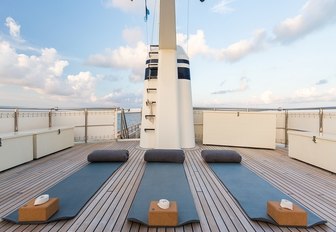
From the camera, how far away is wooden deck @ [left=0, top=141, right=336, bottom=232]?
6.55 feet

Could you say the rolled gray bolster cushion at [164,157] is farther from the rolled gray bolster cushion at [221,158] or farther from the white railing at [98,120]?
the white railing at [98,120]

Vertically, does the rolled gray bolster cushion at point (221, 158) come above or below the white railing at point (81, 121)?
below

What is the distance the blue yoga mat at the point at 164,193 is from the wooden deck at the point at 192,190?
3.4 inches

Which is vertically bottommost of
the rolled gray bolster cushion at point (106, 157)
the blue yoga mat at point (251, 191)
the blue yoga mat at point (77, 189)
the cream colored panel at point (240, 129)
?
the blue yoga mat at point (77, 189)

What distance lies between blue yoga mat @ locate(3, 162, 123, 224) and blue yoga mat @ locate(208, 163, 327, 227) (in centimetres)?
187

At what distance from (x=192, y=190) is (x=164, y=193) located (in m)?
0.47

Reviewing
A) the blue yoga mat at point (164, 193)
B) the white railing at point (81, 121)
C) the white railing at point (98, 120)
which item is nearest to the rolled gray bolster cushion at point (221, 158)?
the blue yoga mat at point (164, 193)

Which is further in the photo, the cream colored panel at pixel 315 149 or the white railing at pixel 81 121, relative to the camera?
the white railing at pixel 81 121

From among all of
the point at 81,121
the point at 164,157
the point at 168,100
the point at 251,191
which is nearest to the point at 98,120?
the point at 81,121

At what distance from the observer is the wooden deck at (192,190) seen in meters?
2.00

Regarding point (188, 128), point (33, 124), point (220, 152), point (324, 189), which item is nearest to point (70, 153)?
point (33, 124)

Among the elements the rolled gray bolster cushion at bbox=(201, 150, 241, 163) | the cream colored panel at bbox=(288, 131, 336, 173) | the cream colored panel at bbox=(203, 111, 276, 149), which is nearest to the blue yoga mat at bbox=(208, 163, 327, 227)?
the rolled gray bolster cushion at bbox=(201, 150, 241, 163)

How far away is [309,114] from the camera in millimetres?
5703

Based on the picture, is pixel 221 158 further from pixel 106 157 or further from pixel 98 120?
pixel 98 120
